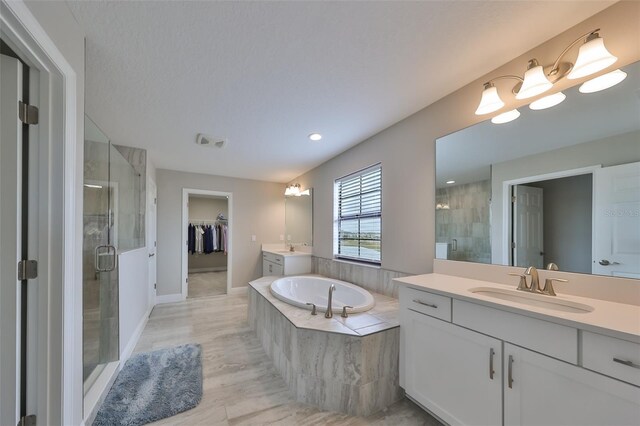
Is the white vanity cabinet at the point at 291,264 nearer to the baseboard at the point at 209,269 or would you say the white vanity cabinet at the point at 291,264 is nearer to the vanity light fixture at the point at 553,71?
the vanity light fixture at the point at 553,71

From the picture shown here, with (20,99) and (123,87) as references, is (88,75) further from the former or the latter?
(20,99)

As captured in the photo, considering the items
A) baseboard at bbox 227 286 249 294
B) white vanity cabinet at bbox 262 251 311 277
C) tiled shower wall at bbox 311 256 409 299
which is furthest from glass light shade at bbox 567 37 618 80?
baseboard at bbox 227 286 249 294

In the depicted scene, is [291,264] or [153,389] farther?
[291,264]

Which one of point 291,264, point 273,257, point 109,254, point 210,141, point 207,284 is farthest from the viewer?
point 207,284

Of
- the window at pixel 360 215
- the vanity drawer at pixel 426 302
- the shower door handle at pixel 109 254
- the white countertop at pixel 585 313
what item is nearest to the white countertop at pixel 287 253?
the window at pixel 360 215

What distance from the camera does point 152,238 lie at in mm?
3914

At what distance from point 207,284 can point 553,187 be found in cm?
604

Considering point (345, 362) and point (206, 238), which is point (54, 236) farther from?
point (206, 238)

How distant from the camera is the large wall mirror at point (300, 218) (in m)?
4.35

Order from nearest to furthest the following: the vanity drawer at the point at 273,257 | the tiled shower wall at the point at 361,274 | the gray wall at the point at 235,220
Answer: the tiled shower wall at the point at 361,274
the vanity drawer at the point at 273,257
the gray wall at the point at 235,220

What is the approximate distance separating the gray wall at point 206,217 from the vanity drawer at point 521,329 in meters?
6.84

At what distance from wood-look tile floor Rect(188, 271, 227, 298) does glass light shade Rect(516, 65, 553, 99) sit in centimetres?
514

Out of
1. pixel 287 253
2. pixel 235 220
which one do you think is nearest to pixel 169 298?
pixel 235 220

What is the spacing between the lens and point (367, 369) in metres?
1.72
